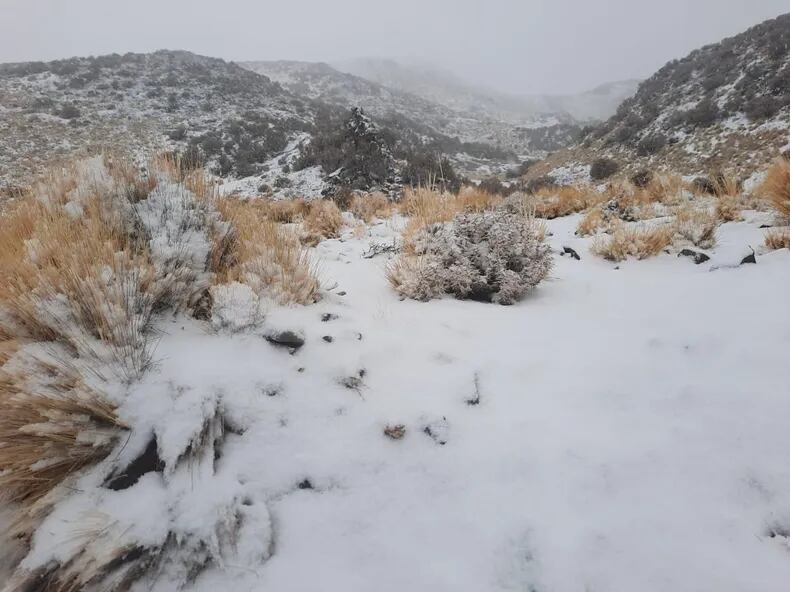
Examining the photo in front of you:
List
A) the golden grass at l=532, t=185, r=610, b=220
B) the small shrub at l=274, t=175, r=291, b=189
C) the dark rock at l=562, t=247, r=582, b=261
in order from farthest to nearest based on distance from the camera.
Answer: the small shrub at l=274, t=175, r=291, b=189 → the golden grass at l=532, t=185, r=610, b=220 → the dark rock at l=562, t=247, r=582, b=261

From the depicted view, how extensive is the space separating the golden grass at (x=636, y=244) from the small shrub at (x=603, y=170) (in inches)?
590

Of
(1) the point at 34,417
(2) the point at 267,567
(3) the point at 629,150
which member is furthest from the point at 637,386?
(3) the point at 629,150

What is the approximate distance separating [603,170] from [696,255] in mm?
15859

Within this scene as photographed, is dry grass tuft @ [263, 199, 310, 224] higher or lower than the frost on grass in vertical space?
lower

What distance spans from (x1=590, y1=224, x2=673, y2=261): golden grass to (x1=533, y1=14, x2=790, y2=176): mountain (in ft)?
36.7

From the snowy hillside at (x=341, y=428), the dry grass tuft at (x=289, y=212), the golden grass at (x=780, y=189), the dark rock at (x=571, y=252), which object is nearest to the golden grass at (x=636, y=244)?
the dark rock at (x=571, y=252)

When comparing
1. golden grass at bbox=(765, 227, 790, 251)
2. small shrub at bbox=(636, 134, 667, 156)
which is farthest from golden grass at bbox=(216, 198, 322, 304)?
small shrub at bbox=(636, 134, 667, 156)

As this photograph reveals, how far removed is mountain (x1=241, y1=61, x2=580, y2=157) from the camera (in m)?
41.3

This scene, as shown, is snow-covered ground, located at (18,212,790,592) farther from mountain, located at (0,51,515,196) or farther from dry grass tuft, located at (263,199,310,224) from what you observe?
mountain, located at (0,51,515,196)

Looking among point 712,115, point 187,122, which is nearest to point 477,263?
point 712,115

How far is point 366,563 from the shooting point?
4.13ft

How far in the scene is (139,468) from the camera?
54.9 inches

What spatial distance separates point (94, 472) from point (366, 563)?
37.6 inches

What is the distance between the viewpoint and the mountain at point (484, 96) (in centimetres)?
8181
